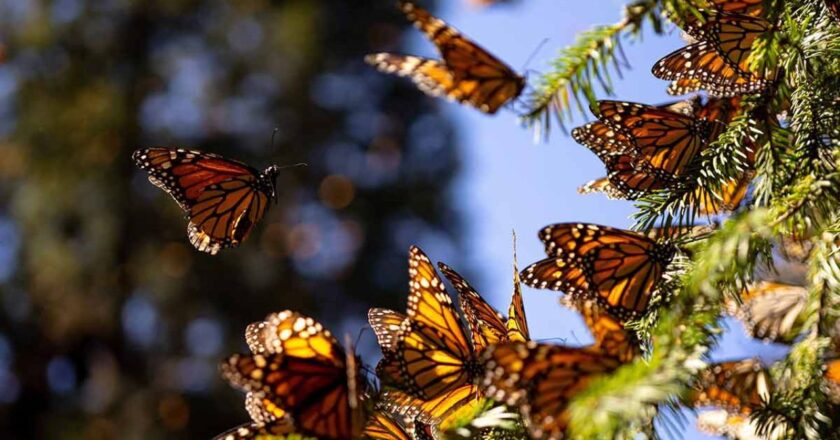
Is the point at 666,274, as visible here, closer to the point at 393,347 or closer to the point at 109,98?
the point at 393,347

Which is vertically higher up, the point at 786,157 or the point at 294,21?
the point at 294,21

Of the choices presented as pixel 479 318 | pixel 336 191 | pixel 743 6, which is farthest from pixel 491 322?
pixel 336 191

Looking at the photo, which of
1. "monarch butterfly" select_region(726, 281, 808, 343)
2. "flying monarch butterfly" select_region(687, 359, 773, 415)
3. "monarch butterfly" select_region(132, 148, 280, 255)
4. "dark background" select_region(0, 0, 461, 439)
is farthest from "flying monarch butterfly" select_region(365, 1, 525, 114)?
"dark background" select_region(0, 0, 461, 439)

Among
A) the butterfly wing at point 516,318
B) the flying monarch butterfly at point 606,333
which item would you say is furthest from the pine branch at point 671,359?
the butterfly wing at point 516,318

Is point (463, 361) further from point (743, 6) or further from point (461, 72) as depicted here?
point (743, 6)

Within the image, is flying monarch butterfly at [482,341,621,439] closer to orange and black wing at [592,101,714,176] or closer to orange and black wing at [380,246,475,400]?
orange and black wing at [380,246,475,400]

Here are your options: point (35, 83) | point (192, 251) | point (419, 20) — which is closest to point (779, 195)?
point (419, 20)

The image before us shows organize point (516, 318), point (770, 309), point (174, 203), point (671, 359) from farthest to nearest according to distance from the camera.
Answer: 1. point (174, 203)
2. point (770, 309)
3. point (516, 318)
4. point (671, 359)
